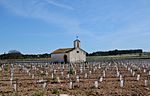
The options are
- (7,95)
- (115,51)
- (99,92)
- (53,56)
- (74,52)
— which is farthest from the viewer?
(115,51)

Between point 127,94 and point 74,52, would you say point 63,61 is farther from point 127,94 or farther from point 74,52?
point 127,94

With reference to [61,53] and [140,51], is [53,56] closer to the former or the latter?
[61,53]

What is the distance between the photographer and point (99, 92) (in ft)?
45.8

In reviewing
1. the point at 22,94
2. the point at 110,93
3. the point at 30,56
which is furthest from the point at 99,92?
the point at 30,56

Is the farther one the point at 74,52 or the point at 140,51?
the point at 140,51

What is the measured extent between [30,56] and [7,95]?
86.6 metres

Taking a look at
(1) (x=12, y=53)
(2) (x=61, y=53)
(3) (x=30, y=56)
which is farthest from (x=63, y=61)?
(3) (x=30, y=56)

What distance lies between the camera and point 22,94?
43.8 feet

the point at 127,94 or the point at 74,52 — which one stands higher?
the point at 74,52

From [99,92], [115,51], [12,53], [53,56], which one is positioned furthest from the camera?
[115,51]

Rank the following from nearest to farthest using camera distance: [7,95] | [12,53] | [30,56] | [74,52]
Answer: [7,95]
[74,52]
[12,53]
[30,56]

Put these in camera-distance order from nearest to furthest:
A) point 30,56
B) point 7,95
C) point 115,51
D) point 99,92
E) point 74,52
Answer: point 7,95
point 99,92
point 74,52
point 30,56
point 115,51

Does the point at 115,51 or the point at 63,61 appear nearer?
the point at 63,61

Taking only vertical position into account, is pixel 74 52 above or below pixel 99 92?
above
